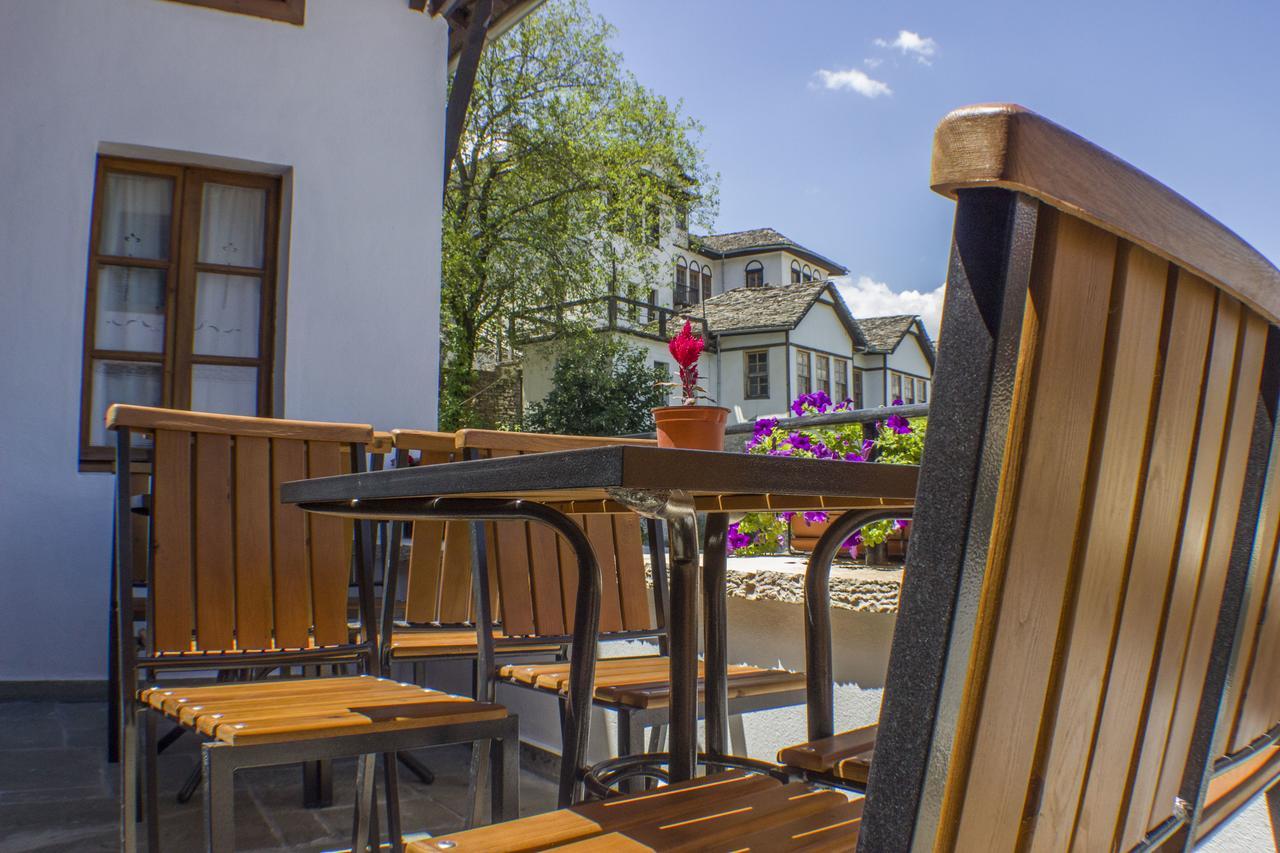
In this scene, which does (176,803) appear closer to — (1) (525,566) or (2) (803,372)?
(1) (525,566)

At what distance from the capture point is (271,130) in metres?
4.75

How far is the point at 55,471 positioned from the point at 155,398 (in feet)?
1.61

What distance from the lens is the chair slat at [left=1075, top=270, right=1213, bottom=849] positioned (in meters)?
0.62

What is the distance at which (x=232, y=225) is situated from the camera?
187 inches

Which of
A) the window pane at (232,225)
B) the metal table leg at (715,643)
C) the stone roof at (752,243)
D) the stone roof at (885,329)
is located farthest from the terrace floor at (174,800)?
the stone roof at (885,329)

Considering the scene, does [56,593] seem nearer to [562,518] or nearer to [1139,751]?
[562,518]

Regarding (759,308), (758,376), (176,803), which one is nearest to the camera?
(176,803)

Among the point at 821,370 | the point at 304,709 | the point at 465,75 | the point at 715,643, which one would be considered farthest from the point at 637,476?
the point at 821,370

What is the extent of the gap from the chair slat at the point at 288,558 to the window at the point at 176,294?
286 cm

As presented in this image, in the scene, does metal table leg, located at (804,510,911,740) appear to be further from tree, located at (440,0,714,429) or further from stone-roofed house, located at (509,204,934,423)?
stone-roofed house, located at (509,204,934,423)

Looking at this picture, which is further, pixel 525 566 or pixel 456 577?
pixel 456 577

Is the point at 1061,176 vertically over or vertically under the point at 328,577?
over

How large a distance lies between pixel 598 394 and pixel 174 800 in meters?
17.6

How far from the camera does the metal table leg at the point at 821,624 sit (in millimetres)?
1568
